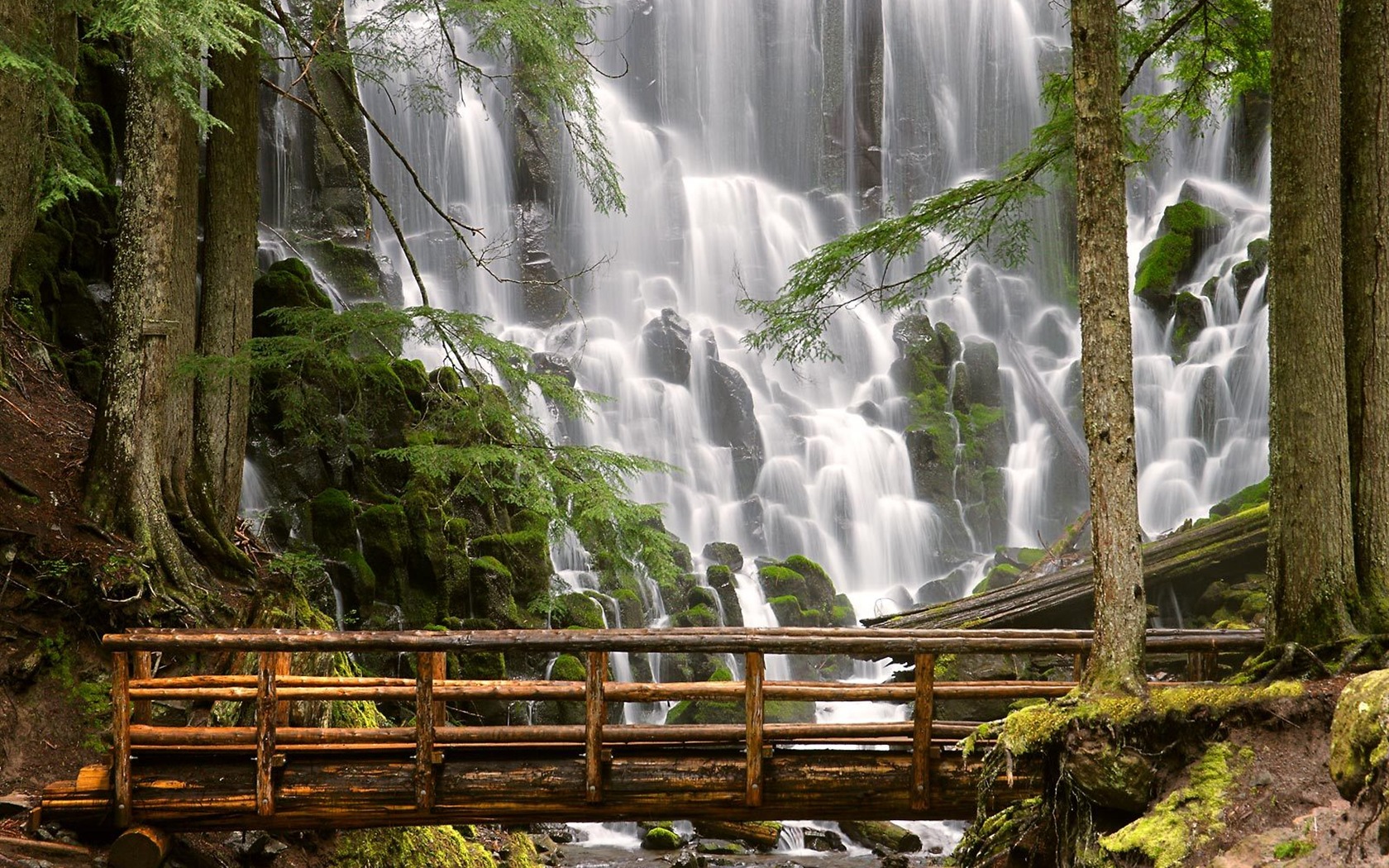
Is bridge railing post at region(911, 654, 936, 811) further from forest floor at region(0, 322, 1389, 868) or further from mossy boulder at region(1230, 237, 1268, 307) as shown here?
mossy boulder at region(1230, 237, 1268, 307)

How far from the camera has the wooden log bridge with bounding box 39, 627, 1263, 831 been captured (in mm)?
6090

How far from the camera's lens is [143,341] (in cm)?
827

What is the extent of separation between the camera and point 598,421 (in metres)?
24.7

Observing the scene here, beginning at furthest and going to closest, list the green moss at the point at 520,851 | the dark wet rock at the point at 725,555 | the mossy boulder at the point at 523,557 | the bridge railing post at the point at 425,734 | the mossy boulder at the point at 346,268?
the dark wet rock at the point at 725,555, the mossy boulder at the point at 346,268, the mossy boulder at the point at 523,557, the green moss at the point at 520,851, the bridge railing post at the point at 425,734

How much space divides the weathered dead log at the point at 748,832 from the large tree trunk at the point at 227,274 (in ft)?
21.0

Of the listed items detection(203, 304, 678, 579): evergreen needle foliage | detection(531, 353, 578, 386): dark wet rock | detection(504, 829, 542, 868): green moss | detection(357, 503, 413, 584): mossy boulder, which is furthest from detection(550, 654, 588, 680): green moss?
detection(531, 353, 578, 386): dark wet rock

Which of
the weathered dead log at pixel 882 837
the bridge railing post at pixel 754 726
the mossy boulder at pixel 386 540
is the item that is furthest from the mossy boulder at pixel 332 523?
the bridge railing post at pixel 754 726

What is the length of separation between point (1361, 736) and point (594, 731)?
4.10 metres

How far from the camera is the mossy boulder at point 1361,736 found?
359cm

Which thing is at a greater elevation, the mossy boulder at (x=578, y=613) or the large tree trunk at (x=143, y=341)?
the large tree trunk at (x=143, y=341)

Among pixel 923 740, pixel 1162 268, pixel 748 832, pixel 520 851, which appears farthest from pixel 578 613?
pixel 1162 268

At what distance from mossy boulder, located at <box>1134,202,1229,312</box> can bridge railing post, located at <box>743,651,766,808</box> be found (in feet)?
79.9

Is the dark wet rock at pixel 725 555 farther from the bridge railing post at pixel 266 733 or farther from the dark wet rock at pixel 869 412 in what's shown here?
the bridge railing post at pixel 266 733

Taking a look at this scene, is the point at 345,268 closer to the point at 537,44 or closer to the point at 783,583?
the point at 783,583
